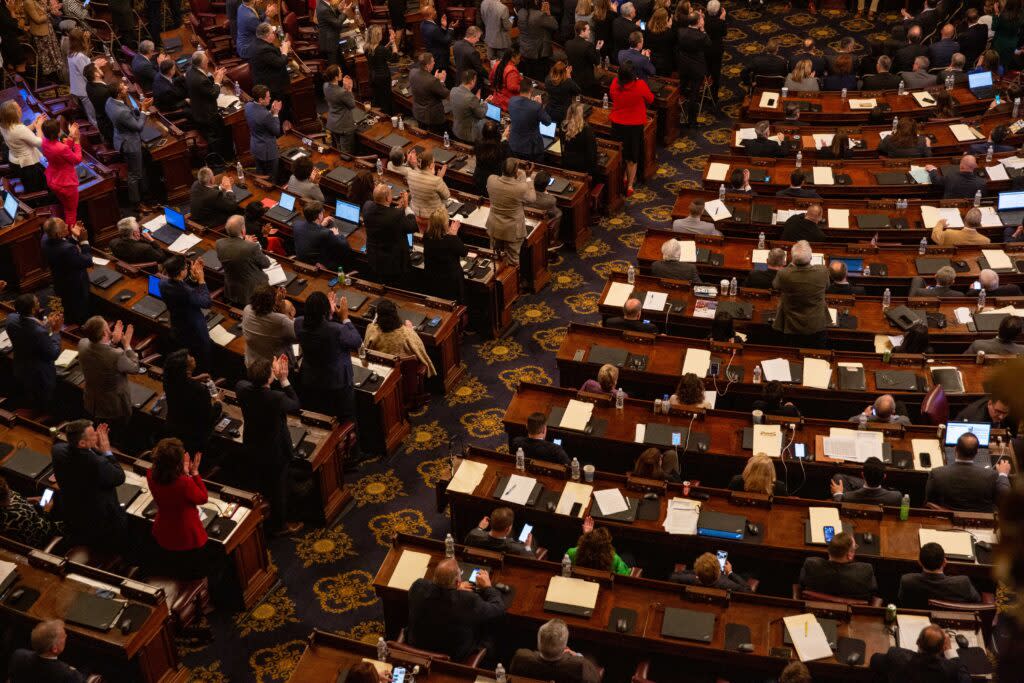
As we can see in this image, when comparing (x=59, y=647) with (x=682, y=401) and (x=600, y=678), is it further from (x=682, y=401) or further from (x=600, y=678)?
(x=682, y=401)

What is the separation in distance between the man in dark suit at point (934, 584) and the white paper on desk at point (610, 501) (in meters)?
1.99

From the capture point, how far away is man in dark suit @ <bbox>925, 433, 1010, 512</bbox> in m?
7.83

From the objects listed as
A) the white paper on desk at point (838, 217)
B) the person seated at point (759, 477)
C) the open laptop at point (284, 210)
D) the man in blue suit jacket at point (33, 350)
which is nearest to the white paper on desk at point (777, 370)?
the person seated at point (759, 477)

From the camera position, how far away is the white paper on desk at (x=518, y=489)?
322 inches

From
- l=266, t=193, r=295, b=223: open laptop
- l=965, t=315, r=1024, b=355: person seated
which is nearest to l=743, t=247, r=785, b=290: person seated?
l=965, t=315, r=1024, b=355: person seated

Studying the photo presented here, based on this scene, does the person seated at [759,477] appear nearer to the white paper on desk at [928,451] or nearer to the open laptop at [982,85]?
the white paper on desk at [928,451]

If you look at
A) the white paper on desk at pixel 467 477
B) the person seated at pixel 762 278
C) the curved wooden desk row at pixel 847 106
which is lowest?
→ the white paper on desk at pixel 467 477

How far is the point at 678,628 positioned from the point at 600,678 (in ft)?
1.92

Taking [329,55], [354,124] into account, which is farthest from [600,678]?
[329,55]

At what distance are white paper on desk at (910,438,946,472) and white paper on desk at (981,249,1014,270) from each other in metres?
2.83

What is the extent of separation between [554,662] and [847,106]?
9.85 meters

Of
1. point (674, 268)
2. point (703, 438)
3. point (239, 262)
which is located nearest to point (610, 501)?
point (703, 438)

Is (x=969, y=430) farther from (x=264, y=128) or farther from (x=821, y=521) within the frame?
(x=264, y=128)

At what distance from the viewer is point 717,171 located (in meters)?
12.5
